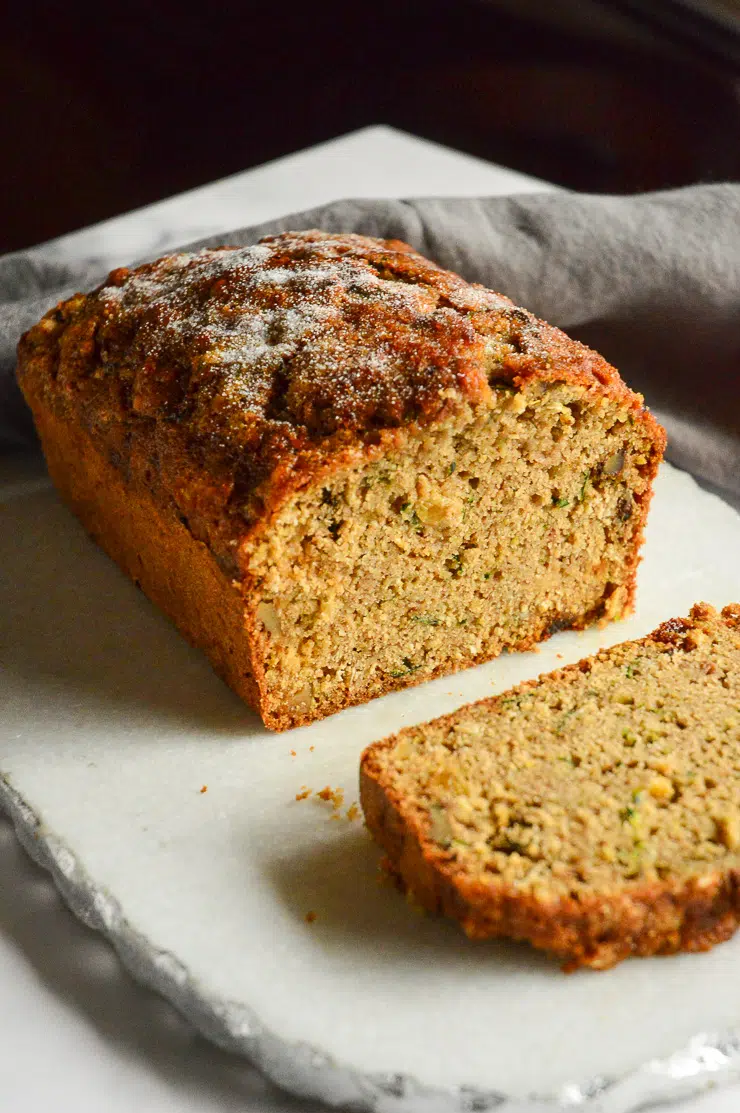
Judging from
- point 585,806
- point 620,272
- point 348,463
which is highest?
point 348,463

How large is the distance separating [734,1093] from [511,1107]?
1.56ft

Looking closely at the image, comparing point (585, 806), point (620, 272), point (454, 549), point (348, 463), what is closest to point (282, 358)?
point (348, 463)

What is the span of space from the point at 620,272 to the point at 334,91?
3.13m

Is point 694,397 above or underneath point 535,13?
underneath

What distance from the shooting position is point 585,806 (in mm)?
2762

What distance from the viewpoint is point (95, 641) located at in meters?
3.67

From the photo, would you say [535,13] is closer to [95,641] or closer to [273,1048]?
[95,641]

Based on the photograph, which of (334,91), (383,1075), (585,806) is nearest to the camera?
(383,1075)

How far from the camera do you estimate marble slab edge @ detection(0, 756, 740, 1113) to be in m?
2.36

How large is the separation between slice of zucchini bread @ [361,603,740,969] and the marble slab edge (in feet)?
0.79

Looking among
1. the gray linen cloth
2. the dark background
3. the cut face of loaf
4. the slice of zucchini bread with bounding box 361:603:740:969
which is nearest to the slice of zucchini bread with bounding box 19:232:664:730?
the cut face of loaf

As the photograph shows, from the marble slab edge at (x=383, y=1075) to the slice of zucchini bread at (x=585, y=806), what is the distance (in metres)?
0.24

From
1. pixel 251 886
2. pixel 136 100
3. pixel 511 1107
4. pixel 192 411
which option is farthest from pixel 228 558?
pixel 136 100

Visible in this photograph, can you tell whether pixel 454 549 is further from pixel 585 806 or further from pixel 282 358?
pixel 585 806
